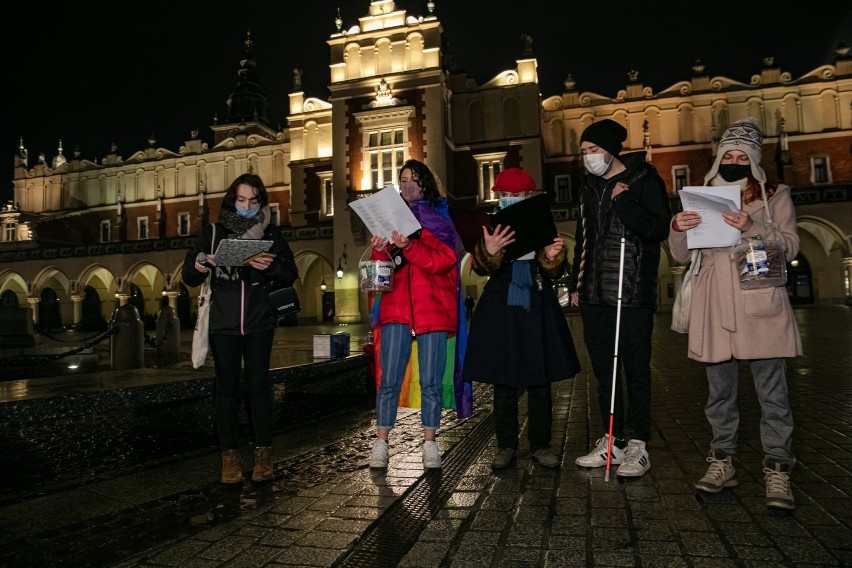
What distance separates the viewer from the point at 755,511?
3018mm

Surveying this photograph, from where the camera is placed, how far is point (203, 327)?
3910 mm

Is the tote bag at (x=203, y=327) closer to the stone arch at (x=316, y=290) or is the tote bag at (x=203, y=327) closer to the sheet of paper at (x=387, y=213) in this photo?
the sheet of paper at (x=387, y=213)

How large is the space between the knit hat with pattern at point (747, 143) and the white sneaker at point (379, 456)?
8.71 ft

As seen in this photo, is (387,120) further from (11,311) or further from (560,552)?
(560,552)

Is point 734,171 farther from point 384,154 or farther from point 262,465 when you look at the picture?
point 384,154

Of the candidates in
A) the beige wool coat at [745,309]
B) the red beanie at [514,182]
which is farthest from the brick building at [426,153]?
the beige wool coat at [745,309]

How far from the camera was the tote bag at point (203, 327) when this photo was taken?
388cm

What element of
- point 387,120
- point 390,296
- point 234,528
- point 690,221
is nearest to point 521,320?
point 390,296

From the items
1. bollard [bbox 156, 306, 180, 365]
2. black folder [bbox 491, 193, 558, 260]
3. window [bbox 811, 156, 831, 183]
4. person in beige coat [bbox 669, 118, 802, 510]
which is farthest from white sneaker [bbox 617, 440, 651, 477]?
window [bbox 811, 156, 831, 183]

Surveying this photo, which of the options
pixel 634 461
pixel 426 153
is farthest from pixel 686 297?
pixel 426 153

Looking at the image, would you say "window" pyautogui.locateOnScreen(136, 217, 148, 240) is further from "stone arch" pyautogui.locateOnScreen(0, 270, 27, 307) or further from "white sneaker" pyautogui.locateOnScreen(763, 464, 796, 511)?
"white sneaker" pyautogui.locateOnScreen(763, 464, 796, 511)

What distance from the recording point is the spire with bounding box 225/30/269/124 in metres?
47.8

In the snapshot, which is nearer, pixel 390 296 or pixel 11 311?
pixel 390 296

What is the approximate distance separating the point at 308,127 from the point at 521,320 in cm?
3142
